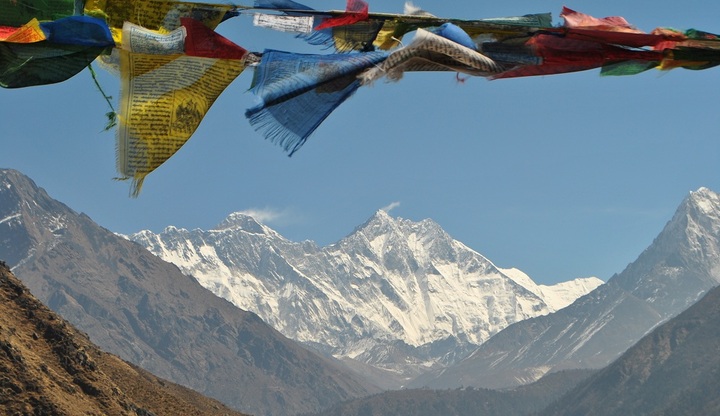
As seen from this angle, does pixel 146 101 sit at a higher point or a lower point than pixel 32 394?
higher

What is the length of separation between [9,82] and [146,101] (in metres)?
0.94

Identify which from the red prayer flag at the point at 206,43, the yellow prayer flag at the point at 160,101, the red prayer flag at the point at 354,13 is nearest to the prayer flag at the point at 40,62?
the yellow prayer flag at the point at 160,101

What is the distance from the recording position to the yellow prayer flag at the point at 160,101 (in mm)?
7418

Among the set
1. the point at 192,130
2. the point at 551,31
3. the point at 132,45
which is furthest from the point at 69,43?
the point at 551,31

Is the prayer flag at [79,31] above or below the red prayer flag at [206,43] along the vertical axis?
below

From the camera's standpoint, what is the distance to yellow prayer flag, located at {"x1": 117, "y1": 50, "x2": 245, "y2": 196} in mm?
7418

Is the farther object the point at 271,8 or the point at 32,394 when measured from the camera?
the point at 32,394

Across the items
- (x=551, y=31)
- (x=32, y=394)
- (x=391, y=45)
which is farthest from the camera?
(x=32, y=394)

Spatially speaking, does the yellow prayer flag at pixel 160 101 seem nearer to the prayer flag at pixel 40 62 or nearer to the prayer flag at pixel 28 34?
the prayer flag at pixel 40 62

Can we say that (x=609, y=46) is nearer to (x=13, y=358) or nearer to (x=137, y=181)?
(x=137, y=181)

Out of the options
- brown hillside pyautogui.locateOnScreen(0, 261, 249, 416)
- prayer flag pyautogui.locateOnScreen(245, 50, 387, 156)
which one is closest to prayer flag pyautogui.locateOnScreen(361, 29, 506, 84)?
prayer flag pyautogui.locateOnScreen(245, 50, 387, 156)

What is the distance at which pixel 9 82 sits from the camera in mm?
7473

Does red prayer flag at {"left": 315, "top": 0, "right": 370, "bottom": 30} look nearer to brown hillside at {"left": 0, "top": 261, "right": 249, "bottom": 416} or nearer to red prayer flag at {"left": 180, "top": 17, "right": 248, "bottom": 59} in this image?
red prayer flag at {"left": 180, "top": 17, "right": 248, "bottom": 59}

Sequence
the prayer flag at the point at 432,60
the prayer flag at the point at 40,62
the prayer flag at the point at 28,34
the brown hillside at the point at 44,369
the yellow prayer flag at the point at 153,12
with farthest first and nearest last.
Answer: the brown hillside at the point at 44,369
the yellow prayer flag at the point at 153,12
the prayer flag at the point at 40,62
the prayer flag at the point at 28,34
the prayer flag at the point at 432,60
